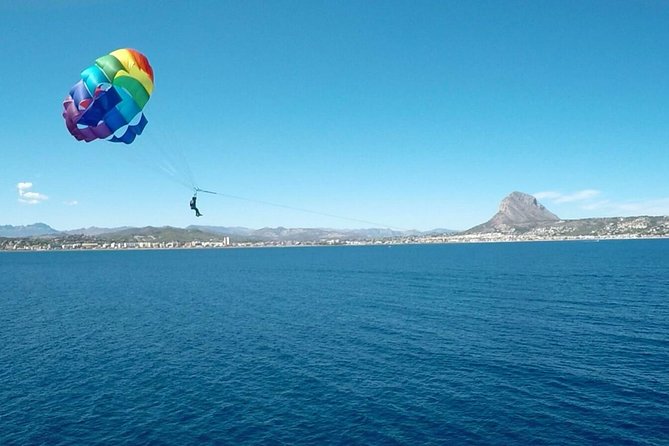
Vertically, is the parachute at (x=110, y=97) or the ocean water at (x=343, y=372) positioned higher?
the parachute at (x=110, y=97)

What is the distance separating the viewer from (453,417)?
119ft

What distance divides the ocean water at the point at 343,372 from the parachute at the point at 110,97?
25.6 meters

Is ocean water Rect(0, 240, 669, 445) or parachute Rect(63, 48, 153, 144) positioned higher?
parachute Rect(63, 48, 153, 144)

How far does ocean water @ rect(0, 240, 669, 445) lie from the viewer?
114 ft

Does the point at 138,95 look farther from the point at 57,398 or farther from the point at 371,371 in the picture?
the point at 371,371

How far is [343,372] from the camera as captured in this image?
47.6 meters

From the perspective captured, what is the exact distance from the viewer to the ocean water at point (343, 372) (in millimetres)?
34719

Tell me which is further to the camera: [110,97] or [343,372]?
[343,372]

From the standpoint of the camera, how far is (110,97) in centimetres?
4034

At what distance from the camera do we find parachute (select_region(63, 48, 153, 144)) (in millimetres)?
39531

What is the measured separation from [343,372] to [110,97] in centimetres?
3626

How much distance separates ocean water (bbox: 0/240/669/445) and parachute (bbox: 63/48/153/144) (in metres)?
25.6

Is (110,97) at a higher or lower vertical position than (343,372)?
higher

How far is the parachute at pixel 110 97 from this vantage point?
130 feet
